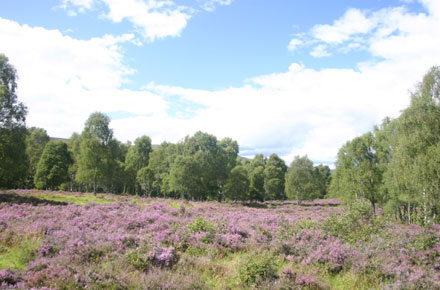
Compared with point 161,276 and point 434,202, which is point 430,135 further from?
point 161,276

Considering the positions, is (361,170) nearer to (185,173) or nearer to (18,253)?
(185,173)

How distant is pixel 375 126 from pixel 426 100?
1749 cm

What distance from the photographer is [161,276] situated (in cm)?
711

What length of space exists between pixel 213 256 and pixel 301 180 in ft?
157

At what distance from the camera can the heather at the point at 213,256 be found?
6.95 m

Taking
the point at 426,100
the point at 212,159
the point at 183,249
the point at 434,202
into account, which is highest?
the point at 426,100

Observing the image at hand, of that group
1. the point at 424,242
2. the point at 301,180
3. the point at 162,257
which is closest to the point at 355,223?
the point at 424,242

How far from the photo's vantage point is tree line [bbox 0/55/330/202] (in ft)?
82.8

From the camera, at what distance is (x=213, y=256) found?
9898mm

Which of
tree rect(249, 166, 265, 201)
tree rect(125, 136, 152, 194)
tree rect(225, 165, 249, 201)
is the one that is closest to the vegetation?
tree rect(225, 165, 249, 201)

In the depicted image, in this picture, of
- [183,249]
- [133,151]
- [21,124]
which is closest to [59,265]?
[183,249]

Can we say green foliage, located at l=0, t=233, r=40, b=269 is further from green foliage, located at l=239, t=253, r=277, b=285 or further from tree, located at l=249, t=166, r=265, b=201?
tree, located at l=249, t=166, r=265, b=201

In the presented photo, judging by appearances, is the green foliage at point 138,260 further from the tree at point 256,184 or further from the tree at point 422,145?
the tree at point 256,184

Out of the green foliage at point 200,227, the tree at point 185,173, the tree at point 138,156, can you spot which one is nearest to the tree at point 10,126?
the green foliage at point 200,227
